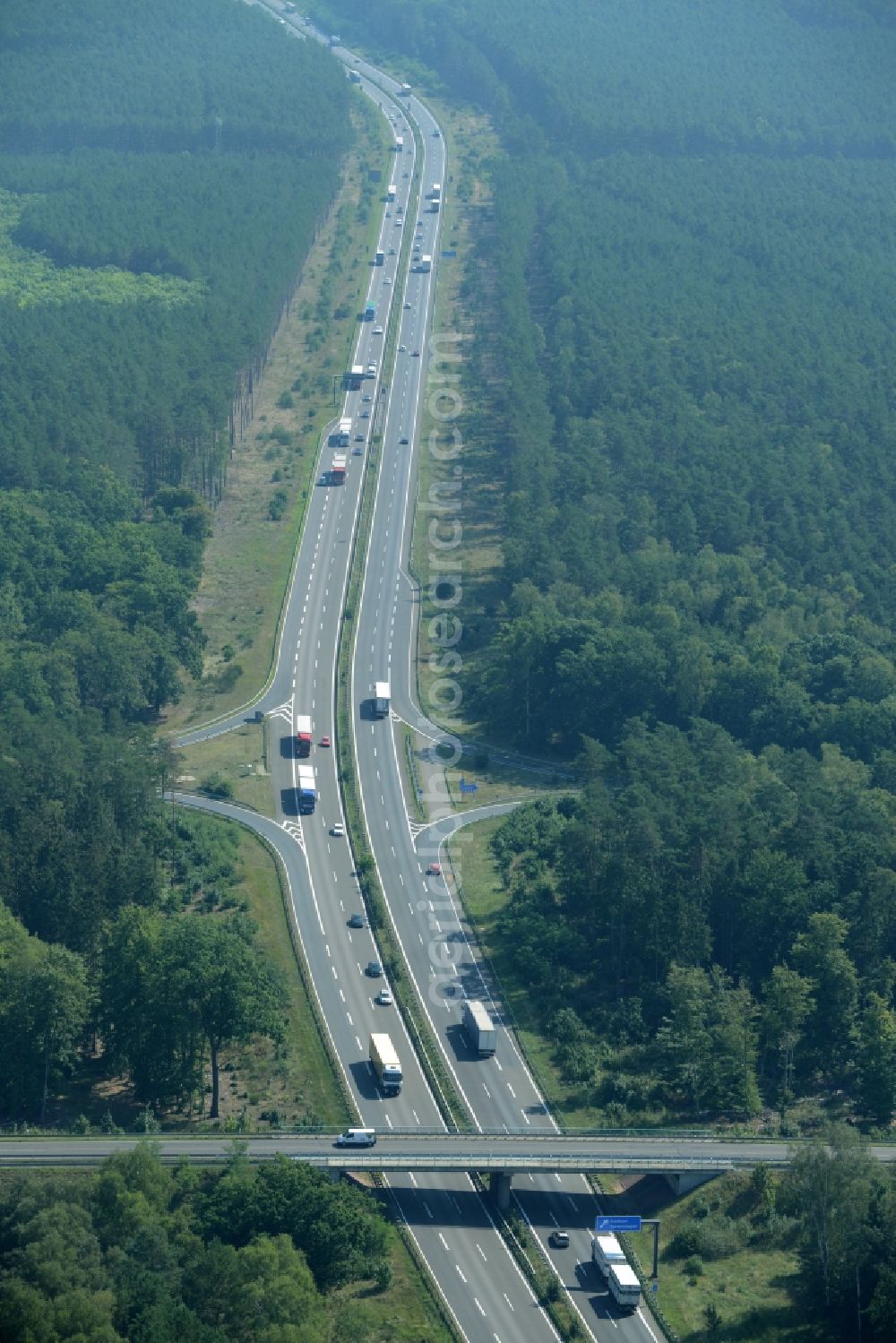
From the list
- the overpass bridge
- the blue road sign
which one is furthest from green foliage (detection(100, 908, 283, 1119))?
the blue road sign

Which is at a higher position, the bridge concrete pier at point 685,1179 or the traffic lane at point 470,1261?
Result: the bridge concrete pier at point 685,1179

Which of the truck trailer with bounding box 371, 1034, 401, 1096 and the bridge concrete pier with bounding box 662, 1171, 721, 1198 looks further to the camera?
the truck trailer with bounding box 371, 1034, 401, 1096

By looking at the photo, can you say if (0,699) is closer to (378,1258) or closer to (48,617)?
(48,617)

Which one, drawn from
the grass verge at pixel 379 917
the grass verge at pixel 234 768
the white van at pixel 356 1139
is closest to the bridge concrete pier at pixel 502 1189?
the grass verge at pixel 379 917

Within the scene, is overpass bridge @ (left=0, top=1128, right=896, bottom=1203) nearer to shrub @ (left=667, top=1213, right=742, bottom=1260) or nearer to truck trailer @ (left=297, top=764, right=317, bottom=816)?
shrub @ (left=667, top=1213, right=742, bottom=1260)

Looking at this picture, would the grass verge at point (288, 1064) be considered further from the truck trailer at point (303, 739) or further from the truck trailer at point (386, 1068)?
the truck trailer at point (303, 739)

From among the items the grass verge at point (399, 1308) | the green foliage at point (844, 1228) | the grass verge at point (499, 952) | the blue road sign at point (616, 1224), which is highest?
the green foliage at point (844, 1228)
